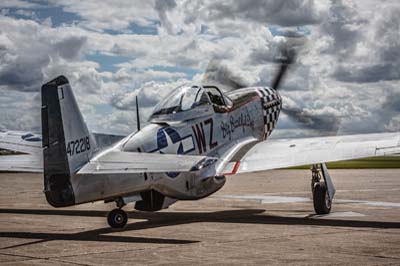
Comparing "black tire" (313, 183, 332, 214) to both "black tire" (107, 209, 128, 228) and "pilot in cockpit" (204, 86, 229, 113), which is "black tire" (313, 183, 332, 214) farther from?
"black tire" (107, 209, 128, 228)

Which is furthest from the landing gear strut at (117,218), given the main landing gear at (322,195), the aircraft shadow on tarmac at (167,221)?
the main landing gear at (322,195)

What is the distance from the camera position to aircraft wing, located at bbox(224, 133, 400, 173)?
45.8 ft

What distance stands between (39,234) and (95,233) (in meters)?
1.03

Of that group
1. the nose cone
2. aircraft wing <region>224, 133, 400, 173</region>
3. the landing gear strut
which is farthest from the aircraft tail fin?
the nose cone

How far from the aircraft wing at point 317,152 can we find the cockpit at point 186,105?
4.55ft

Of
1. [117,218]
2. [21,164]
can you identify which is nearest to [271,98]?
[117,218]

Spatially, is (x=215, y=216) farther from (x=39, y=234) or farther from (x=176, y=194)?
(x=39, y=234)

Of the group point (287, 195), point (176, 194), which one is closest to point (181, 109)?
point (176, 194)

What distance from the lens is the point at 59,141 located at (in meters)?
11.4

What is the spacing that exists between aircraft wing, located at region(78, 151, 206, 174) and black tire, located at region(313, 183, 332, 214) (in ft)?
17.6

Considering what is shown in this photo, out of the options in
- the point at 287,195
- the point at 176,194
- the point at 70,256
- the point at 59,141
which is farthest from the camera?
the point at 287,195

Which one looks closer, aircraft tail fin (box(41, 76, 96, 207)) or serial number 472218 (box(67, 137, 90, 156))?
aircraft tail fin (box(41, 76, 96, 207))

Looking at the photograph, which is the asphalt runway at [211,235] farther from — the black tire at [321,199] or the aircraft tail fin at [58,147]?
the aircraft tail fin at [58,147]

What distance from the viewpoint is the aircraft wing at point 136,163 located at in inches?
426
